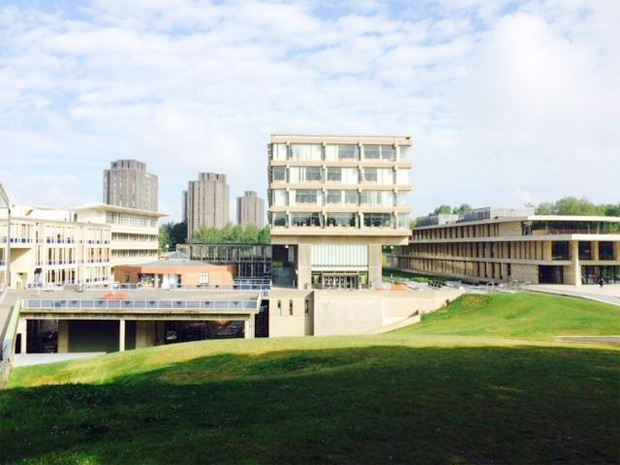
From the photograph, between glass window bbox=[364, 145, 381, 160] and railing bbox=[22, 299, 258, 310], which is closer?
railing bbox=[22, 299, 258, 310]

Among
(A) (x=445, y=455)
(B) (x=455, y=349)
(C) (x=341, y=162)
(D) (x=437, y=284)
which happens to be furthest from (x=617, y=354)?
(C) (x=341, y=162)

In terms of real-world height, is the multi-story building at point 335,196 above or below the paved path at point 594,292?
above

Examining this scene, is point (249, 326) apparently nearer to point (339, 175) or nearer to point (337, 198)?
point (337, 198)

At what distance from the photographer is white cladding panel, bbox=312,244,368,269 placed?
69812 mm

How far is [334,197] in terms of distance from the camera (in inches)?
2729

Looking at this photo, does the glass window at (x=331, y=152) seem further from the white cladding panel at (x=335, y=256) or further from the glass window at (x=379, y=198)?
the white cladding panel at (x=335, y=256)

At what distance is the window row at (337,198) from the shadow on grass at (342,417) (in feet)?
151

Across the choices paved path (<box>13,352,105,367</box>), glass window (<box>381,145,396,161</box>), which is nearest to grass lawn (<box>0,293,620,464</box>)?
paved path (<box>13,352,105,367</box>)

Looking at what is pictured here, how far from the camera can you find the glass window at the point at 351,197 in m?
69.2

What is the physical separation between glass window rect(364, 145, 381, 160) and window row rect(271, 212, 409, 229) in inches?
312

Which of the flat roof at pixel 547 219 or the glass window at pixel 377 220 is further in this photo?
the flat roof at pixel 547 219

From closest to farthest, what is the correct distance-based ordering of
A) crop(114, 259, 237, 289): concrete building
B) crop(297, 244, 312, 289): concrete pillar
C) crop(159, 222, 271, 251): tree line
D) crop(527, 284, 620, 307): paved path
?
crop(527, 284, 620, 307): paved path → crop(297, 244, 312, 289): concrete pillar → crop(114, 259, 237, 289): concrete building → crop(159, 222, 271, 251): tree line

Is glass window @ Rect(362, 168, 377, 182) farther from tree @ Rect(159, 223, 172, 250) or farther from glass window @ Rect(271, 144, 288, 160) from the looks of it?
tree @ Rect(159, 223, 172, 250)

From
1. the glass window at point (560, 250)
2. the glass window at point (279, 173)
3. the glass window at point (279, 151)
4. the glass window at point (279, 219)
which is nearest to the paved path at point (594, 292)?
the glass window at point (560, 250)
